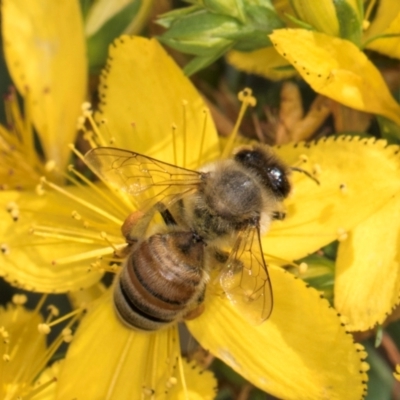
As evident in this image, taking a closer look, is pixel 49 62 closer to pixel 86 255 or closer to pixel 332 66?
pixel 86 255

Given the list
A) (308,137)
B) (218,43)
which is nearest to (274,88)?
(308,137)

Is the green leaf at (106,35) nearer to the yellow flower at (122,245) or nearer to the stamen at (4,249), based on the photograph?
the yellow flower at (122,245)

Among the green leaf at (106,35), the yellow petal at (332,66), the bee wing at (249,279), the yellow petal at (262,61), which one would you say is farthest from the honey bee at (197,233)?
the green leaf at (106,35)

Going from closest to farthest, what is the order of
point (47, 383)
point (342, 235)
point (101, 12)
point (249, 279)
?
1. point (249, 279)
2. point (342, 235)
3. point (47, 383)
4. point (101, 12)

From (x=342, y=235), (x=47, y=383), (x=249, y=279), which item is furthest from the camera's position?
(x=47, y=383)

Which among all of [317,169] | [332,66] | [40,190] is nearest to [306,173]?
[317,169]

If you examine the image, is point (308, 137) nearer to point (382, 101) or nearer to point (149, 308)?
point (382, 101)
